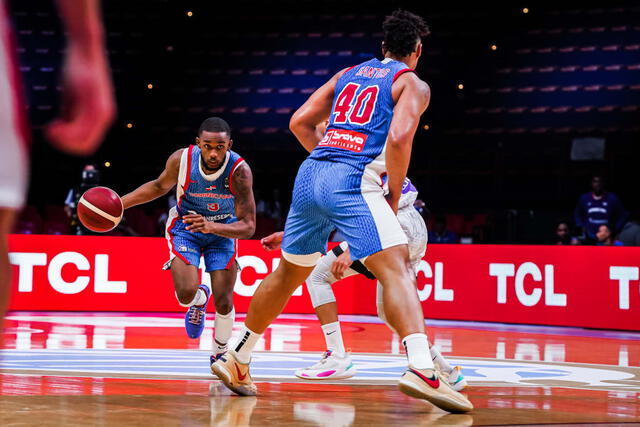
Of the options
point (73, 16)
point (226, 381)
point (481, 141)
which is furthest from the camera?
point (481, 141)

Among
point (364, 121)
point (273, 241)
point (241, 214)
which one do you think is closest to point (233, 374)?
point (273, 241)

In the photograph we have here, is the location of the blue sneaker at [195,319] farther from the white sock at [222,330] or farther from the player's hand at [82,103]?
the player's hand at [82,103]

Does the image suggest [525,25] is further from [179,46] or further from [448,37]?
[179,46]

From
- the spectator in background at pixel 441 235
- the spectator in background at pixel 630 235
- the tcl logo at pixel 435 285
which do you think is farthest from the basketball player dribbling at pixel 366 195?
the spectator in background at pixel 441 235

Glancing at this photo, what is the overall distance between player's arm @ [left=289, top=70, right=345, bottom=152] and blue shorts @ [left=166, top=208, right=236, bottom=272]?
1517 millimetres

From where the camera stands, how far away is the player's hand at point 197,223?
5273 millimetres

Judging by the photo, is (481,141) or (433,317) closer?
(433,317)

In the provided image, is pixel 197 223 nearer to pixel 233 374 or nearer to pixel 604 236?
pixel 233 374

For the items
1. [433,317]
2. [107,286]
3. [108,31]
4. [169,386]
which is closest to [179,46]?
[108,31]

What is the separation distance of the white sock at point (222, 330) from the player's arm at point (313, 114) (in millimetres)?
1408

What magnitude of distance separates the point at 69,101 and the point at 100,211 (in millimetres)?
3919

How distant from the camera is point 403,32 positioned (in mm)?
4215

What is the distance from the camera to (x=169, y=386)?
15.5 feet

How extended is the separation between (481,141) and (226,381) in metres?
12.4
